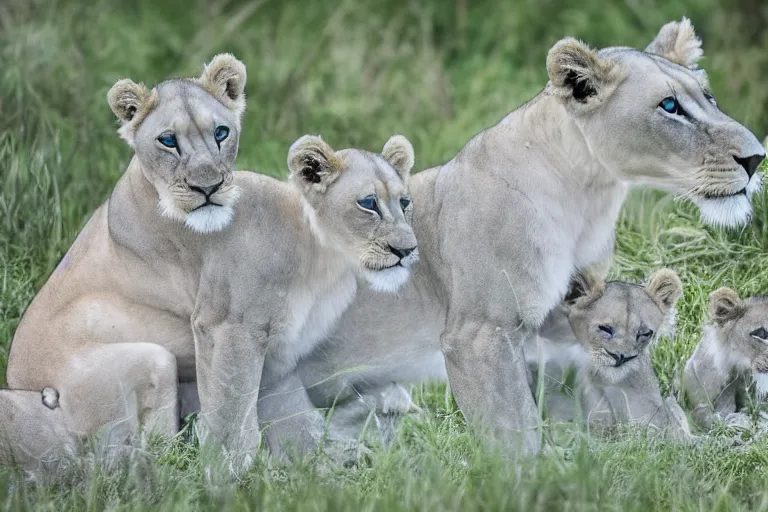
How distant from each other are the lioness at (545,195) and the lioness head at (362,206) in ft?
0.92

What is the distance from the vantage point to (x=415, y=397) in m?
6.74

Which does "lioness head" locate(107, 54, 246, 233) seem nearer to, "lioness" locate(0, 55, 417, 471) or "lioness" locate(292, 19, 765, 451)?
"lioness" locate(0, 55, 417, 471)

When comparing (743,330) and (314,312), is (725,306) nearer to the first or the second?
(743,330)

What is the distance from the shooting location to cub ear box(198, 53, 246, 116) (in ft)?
19.5

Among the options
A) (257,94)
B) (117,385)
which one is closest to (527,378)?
(117,385)

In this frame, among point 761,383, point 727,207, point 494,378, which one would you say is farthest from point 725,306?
point 494,378

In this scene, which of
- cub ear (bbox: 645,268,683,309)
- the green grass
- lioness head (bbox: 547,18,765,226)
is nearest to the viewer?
the green grass

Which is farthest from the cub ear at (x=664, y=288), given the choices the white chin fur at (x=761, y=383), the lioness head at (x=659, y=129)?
the lioness head at (x=659, y=129)

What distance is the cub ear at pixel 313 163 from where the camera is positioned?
5.66 m

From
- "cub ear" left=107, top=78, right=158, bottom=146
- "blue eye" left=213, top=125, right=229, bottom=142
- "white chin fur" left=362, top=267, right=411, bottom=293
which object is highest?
"cub ear" left=107, top=78, right=158, bottom=146

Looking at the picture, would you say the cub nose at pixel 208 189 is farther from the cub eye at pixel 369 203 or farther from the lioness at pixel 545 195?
the lioness at pixel 545 195

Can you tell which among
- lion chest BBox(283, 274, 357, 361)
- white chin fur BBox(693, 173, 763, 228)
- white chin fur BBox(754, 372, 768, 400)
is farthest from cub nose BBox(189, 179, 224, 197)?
white chin fur BBox(754, 372, 768, 400)

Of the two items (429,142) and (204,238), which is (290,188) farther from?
(429,142)

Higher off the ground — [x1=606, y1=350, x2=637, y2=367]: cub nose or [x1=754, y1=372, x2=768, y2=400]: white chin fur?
[x1=606, y1=350, x2=637, y2=367]: cub nose
